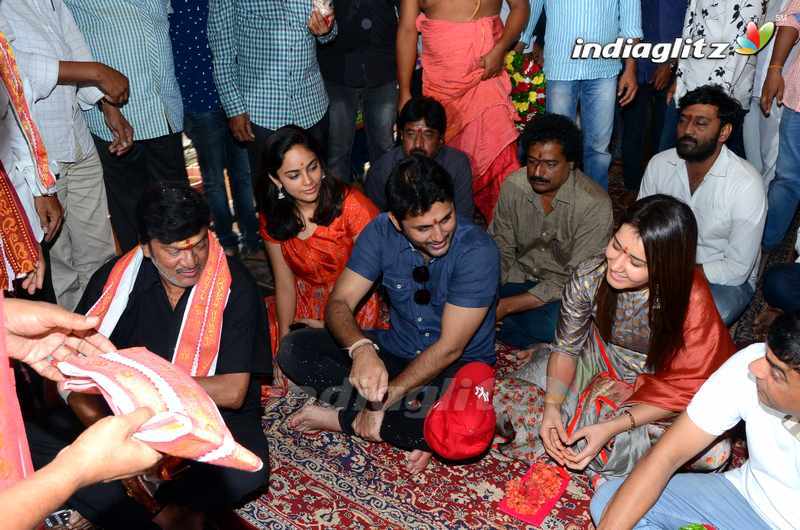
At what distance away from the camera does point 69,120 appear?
2906 millimetres

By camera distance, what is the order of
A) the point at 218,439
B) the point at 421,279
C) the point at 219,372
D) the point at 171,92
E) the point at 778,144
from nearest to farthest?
the point at 218,439
the point at 219,372
the point at 421,279
the point at 171,92
the point at 778,144

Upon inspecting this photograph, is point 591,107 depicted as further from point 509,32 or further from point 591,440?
point 591,440

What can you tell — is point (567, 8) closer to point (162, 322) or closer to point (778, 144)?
point (778, 144)

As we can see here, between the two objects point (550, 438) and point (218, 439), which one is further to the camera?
point (550, 438)

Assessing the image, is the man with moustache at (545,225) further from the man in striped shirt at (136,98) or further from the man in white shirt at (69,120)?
the man in white shirt at (69,120)

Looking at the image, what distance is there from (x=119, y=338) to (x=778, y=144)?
3.09m

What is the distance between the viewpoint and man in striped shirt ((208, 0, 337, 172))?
3279 mm

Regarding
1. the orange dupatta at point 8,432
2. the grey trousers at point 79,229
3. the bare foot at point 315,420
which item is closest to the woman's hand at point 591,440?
the bare foot at point 315,420

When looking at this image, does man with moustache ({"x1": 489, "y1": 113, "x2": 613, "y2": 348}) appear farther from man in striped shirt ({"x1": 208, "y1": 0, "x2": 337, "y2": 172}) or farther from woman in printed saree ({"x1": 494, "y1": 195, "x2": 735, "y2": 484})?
man in striped shirt ({"x1": 208, "y1": 0, "x2": 337, "y2": 172})

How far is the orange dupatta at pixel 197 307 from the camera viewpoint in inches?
88.0

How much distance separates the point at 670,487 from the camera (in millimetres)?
1972

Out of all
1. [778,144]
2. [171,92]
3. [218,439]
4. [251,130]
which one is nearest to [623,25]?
[778,144]

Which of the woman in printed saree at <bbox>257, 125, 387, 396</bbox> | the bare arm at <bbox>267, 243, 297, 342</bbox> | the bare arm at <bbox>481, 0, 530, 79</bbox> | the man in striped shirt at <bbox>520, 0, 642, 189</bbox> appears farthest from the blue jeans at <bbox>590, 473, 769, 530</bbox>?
the bare arm at <bbox>481, 0, 530, 79</bbox>

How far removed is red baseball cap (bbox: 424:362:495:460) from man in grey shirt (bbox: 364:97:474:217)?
1028 millimetres
